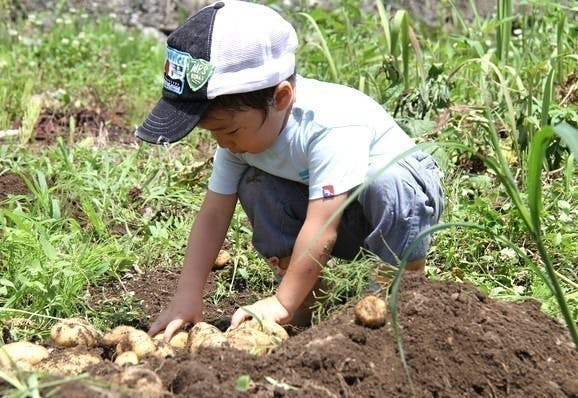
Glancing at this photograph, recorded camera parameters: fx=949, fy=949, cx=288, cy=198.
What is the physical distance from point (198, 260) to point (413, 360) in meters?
1.05

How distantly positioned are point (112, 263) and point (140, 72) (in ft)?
8.74

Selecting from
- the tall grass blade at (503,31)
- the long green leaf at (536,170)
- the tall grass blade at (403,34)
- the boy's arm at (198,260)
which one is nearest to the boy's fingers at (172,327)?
the boy's arm at (198,260)

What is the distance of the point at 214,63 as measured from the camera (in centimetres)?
249

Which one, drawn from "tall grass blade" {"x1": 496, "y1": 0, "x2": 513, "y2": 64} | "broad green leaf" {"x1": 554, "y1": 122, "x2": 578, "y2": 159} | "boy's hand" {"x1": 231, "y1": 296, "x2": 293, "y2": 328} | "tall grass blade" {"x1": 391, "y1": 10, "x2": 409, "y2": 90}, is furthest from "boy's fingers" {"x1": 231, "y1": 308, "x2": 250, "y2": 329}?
"tall grass blade" {"x1": 496, "y1": 0, "x2": 513, "y2": 64}

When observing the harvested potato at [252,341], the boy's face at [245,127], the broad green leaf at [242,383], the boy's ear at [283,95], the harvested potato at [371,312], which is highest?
the boy's ear at [283,95]

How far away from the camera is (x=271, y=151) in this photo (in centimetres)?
282

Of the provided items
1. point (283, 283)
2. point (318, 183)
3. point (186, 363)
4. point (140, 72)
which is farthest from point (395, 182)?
point (140, 72)

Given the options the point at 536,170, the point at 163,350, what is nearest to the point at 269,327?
the point at 163,350

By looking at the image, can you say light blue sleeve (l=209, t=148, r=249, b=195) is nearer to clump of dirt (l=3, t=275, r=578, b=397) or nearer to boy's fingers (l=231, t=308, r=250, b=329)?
boy's fingers (l=231, t=308, r=250, b=329)

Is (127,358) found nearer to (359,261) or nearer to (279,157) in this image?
(359,261)

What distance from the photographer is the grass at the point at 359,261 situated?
3.11m

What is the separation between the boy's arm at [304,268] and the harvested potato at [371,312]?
1.23ft

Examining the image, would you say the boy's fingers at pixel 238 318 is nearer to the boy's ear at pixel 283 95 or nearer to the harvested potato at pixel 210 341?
the harvested potato at pixel 210 341

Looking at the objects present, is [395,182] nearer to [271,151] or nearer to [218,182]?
[271,151]
